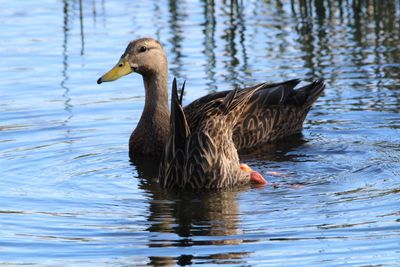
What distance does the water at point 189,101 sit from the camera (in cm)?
834

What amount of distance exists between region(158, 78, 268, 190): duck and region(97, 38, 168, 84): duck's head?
1.74 meters

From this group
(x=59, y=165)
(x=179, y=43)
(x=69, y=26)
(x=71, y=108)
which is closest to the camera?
(x=59, y=165)

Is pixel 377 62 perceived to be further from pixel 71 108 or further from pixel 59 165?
pixel 59 165

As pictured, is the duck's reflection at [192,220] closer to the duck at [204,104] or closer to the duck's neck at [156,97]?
the duck at [204,104]

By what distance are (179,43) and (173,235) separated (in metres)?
7.46

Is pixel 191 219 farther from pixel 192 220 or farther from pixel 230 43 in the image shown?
pixel 230 43

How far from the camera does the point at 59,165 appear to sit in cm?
1107

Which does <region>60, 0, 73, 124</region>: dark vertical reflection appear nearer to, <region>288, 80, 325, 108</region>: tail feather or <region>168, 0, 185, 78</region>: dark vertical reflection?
<region>168, 0, 185, 78</region>: dark vertical reflection

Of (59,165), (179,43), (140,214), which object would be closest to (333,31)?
(179,43)

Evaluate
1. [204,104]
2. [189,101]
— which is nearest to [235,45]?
[189,101]

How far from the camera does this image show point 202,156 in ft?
32.6

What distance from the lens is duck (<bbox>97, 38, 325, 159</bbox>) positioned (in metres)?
12.0

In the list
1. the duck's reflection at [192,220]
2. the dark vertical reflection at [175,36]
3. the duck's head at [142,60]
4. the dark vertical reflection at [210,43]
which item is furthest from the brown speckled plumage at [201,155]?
the dark vertical reflection at [175,36]

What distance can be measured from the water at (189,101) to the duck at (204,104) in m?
0.21
